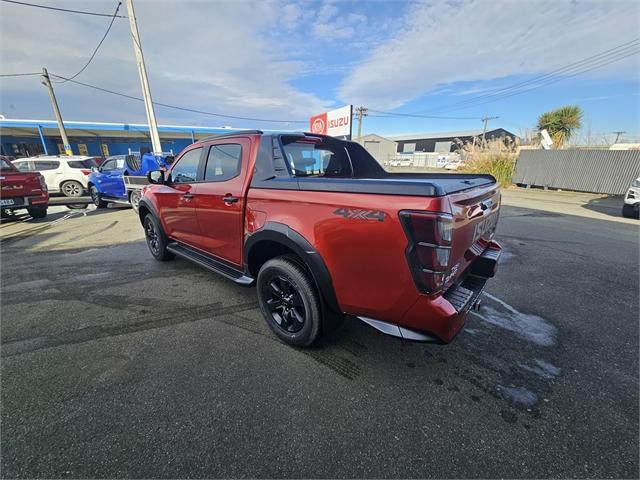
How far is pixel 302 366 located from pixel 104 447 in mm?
1330

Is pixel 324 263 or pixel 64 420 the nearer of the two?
pixel 64 420

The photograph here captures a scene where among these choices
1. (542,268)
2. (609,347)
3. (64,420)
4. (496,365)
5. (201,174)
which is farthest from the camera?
(542,268)

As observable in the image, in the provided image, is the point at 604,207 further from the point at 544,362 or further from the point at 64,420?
the point at 64,420

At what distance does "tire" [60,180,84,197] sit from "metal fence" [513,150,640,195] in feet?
74.3

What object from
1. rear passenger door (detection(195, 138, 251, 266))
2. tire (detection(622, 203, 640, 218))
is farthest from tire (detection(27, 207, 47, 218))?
tire (detection(622, 203, 640, 218))

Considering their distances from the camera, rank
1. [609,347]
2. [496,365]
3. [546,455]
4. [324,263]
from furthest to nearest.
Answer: [609,347], [496,365], [324,263], [546,455]

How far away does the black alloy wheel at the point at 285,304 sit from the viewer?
253 centimetres

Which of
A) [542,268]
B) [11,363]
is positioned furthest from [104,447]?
[542,268]

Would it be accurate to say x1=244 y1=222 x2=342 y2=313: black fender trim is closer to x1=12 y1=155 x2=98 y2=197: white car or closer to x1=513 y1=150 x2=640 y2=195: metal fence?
x1=12 y1=155 x2=98 y2=197: white car

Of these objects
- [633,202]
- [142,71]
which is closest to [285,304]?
[633,202]

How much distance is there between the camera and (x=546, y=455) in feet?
5.41

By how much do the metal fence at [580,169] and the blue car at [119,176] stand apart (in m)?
18.8

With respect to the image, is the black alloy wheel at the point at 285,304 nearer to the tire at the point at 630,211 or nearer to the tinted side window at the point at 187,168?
the tinted side window at the point at 187,168

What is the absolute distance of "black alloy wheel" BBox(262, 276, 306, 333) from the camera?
2529 millimetres
